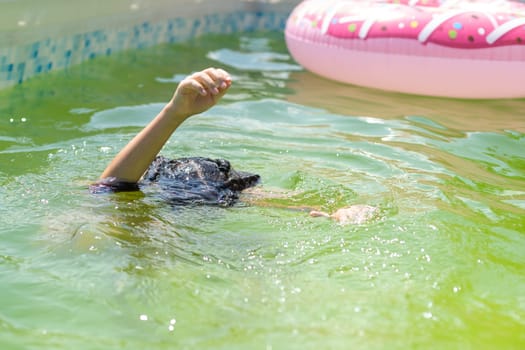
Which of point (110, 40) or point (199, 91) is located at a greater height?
point (199, 91)

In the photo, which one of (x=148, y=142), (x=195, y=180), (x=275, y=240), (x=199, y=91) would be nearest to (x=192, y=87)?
(x=199, y=91)

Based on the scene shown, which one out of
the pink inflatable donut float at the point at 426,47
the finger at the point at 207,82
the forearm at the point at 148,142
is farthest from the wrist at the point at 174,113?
the pink inflatable donut float at the point at 426,47

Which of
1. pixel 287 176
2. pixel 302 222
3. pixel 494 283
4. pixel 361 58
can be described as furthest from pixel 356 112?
pixel 494 283

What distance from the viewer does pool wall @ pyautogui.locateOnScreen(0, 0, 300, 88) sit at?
594 centimetres

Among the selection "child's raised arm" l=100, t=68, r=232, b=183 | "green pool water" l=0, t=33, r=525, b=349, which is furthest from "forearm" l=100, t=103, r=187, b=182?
"green pool water" l=0, t=33, r=525, b=349

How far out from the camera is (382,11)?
19.5 feet

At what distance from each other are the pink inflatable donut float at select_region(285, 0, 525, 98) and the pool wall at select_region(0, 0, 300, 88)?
2.00 m

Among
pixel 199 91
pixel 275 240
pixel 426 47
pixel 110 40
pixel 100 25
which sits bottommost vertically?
pixel 275 240

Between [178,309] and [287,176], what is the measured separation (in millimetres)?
1599

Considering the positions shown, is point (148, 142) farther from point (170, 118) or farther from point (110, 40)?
point (110, 40)

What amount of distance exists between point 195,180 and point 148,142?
0.35 metres

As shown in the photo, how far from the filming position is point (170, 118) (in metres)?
3.08

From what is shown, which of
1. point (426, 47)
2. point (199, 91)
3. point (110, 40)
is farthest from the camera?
point (110, 40)

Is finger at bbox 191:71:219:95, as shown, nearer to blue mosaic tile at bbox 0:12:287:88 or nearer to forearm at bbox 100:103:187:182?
forearm at bbox 100:103:187:182
